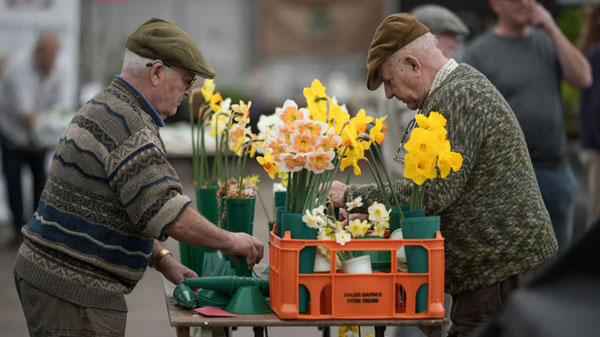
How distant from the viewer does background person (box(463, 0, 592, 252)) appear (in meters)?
4.17

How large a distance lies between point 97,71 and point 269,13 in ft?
11.4

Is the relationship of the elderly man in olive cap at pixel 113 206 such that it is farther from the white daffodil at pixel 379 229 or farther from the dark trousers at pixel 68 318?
the white daffodil at pixel 379 229

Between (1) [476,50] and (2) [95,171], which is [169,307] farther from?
(1) [476,50]

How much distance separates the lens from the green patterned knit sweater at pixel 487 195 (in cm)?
248

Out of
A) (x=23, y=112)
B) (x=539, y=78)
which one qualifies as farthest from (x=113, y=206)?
(x=23, y=112)

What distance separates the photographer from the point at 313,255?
7.38 ft

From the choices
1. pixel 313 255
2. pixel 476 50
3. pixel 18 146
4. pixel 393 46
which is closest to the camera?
pixel 313 255

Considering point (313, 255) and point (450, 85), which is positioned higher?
point (450, 85)

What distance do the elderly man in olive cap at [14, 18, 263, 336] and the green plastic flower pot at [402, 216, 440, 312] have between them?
0.53 m

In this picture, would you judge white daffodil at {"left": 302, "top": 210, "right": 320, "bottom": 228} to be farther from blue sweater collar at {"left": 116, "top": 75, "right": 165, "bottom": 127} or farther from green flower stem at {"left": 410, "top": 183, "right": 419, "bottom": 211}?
blue sweater collar at {"left": 116, "top": 75, "right": 165, "bottom": 127}

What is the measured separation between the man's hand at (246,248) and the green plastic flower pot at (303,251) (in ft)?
0.90

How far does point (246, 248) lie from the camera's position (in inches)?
99.3

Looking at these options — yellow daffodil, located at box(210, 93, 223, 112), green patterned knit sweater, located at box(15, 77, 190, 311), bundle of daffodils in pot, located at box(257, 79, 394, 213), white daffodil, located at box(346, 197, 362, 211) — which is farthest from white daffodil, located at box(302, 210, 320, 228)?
yellow daffodil, located at box(210, 93, 223, 112)

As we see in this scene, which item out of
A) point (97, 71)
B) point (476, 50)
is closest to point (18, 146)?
point (476, 50)
